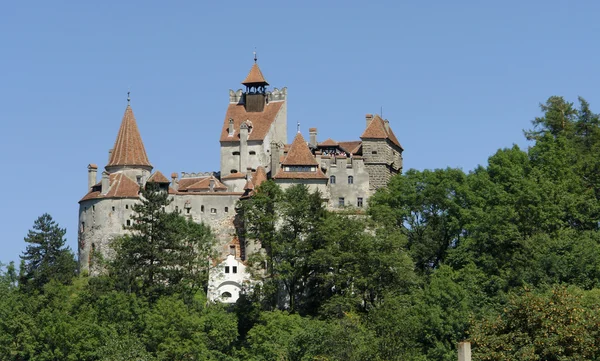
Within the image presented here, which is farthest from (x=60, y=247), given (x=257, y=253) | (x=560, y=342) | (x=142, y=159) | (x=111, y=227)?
(x=560, y=342)

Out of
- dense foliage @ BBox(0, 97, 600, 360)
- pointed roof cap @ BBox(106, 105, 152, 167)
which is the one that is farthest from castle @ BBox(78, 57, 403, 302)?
dense foliage @ BBox(0, 97, 600, 360)

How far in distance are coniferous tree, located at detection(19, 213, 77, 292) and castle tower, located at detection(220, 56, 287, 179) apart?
14067 millimetres

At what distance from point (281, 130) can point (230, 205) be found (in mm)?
9243

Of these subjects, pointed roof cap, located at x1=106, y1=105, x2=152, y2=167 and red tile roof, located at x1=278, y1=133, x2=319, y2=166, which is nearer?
red tile roof, located at x1=278, y1=133, x2=319, y2=166

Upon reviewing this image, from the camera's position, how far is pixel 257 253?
77.9m

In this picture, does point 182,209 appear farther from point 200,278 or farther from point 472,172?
point 472,172

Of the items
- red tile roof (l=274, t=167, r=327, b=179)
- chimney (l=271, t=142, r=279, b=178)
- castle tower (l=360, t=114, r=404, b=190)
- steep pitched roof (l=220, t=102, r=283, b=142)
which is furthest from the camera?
steep pitched roof (l=220, t=102, r=283, b=142)

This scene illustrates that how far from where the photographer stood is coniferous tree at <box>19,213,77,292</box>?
84.8 m

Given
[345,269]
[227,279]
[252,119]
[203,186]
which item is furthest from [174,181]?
[345,269]

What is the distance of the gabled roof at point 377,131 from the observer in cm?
8925

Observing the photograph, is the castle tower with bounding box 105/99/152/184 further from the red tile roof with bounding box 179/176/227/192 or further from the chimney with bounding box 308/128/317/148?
the chimney with bounding box 308/128/317/148

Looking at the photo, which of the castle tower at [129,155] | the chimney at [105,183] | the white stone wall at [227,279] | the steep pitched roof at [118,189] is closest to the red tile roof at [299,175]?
the white stone wall at [227,279]

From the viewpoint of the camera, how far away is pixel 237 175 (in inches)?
3681

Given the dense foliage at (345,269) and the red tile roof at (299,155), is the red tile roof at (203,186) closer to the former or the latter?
the dense foliage at (345,269)
